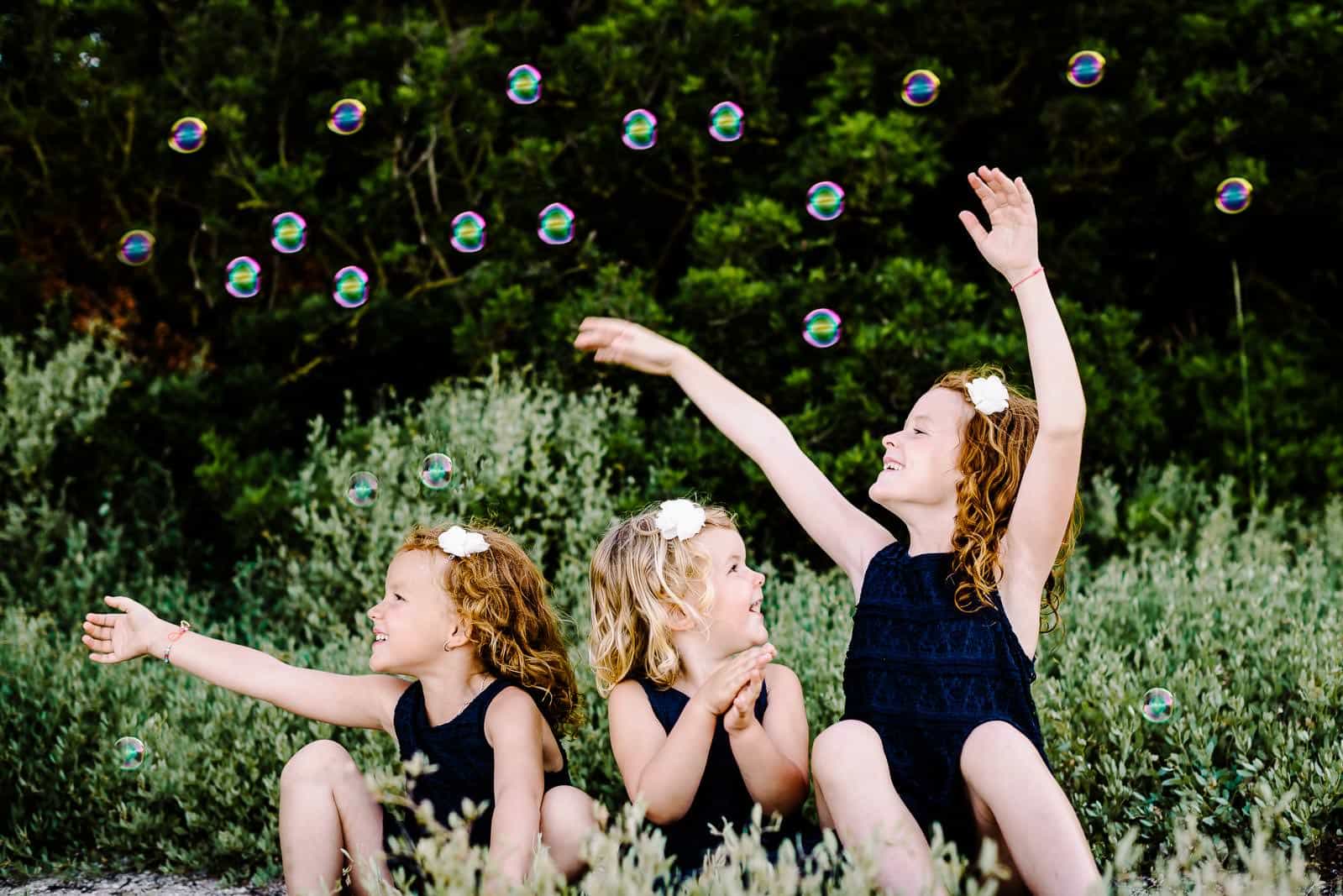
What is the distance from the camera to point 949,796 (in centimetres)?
267

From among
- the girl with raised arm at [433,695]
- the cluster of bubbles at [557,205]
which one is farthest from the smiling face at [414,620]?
the cluster of bubbles at [557,205]

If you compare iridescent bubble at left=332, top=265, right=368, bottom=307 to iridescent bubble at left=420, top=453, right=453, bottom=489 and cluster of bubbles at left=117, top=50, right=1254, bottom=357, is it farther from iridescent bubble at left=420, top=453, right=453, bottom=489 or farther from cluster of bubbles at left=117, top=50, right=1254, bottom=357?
iridescent bubble at left=420, top=453, right=453, bottom=489

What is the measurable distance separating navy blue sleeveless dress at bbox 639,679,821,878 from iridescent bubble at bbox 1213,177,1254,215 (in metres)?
3.92

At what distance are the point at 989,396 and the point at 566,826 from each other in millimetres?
1317

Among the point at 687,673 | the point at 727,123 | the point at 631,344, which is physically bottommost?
the point at 687,673

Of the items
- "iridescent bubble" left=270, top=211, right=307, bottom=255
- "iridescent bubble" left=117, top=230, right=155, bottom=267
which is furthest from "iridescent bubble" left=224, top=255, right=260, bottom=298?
"iridescent bubble" left=117, top=230, right=155, bottom=267

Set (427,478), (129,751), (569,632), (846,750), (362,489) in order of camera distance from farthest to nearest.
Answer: (569,632) → (362,489) → (427,478) → (129,751) → (846,750)

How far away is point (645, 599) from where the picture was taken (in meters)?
2.96

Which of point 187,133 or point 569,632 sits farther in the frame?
point 187,133

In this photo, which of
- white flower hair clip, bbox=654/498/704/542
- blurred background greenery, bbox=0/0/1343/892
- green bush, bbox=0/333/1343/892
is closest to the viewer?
white flower hair clip, bbox=654/498/704/542

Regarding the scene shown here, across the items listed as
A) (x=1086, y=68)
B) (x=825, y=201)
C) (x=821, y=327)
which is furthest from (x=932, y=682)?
(x=1086, y=68)

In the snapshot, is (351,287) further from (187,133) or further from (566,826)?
(566,826)

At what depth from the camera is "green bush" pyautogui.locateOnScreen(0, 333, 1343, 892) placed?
11.2 ft

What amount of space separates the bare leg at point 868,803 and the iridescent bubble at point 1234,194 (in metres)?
4.03
